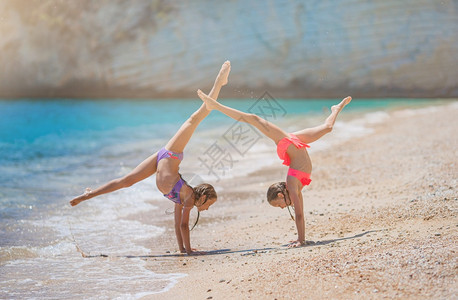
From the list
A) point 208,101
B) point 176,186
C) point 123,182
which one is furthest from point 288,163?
point 123,182

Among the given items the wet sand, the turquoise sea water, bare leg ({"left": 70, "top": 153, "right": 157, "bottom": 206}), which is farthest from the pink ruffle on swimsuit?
the turquoise sea water

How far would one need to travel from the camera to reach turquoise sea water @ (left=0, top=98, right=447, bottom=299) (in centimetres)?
414

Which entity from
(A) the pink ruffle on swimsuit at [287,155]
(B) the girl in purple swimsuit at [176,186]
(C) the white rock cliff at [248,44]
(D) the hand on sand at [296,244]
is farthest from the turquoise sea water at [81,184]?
(C) the white rock cliff at [248,44]

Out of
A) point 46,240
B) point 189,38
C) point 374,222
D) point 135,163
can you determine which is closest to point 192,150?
point 135,163

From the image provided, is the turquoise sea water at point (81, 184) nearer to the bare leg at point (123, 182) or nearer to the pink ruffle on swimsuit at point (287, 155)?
the bare leg at point (123, 182)

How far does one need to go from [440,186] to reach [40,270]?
3.92m

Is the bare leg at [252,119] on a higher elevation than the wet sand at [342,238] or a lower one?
higher

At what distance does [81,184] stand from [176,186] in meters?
4.03

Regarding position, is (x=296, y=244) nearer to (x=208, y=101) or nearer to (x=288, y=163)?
(x=288, y=163)

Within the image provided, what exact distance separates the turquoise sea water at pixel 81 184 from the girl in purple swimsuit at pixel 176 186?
485 millimetres

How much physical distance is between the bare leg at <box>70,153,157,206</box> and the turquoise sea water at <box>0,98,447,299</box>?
0.57 m

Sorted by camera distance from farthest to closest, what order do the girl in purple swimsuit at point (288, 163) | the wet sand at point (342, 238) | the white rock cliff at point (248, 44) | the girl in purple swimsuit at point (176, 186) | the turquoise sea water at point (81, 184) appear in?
the white rock cliff at point (248, 44) → the girl in purple swimsuit at point (176, 186) → the girl in purple swimsuit at point (288, 163) → the turquoise sea water at point (81, 184) → the wet sand at point (342, 238)

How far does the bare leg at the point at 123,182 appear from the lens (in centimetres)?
452

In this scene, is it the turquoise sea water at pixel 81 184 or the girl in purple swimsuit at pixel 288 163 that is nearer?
the turquoise sea water at pixel 81 184
